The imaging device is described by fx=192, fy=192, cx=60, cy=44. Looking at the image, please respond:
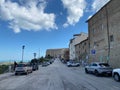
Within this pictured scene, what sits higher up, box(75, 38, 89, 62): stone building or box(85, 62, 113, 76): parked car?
box(75, 38, 89, 62): stone building

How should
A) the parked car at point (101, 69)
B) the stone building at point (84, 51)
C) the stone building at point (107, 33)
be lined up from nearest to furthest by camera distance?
the parked car at point (101, 69) < the stone building at point (107, 33) < the stone building at point (84, 51)

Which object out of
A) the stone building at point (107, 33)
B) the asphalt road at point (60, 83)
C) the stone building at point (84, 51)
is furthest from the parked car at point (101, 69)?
the stone building at point (84, 51)

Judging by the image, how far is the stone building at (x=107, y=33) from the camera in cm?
3123

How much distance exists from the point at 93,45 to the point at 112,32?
40.0 feet

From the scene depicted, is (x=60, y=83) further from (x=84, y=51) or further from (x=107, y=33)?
(x=84, y=51)

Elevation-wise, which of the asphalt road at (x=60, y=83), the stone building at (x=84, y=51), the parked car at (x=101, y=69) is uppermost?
the stone building at (x=84, y=51)

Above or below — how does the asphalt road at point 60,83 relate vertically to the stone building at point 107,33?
below

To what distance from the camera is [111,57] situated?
109 feet

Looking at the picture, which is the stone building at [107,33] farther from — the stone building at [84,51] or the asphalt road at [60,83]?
the stone building at [84,51]

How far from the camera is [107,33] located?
35094 millimetres

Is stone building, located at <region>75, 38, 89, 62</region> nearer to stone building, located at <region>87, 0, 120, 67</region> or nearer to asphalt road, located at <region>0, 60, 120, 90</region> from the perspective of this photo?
stone building, located at <region>87, 0, 120, 67</region>

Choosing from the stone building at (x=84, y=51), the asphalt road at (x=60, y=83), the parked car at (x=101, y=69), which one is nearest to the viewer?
the asphalt road at (x=60, y=83)

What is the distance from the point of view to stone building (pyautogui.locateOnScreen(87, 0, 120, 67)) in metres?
31.2

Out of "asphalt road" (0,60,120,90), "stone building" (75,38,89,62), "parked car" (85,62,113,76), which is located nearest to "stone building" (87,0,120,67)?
"parked car" (85,62,113,76)
